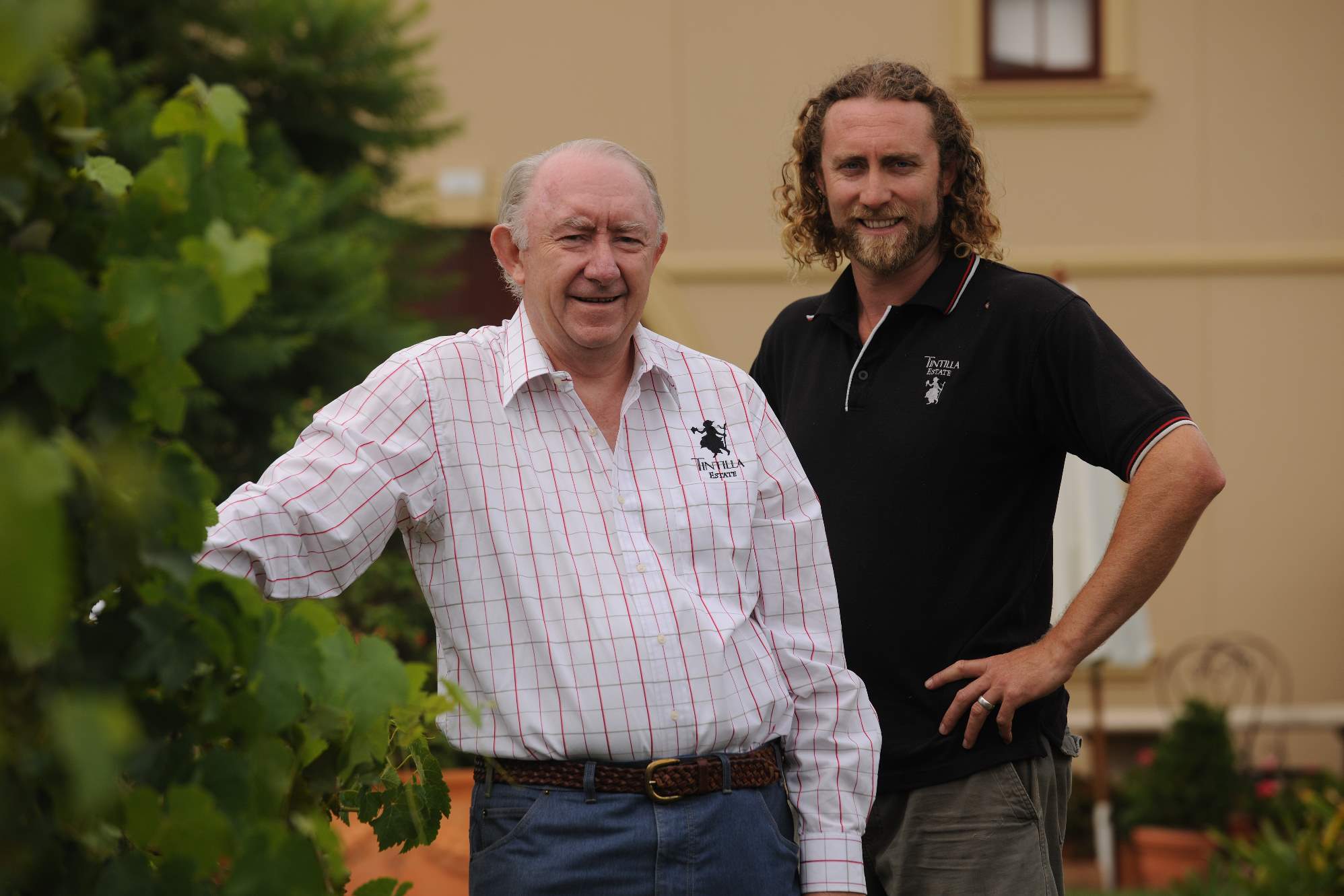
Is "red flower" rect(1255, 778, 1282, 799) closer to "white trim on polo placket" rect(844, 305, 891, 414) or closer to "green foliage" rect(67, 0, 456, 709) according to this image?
"green foliage" rect(67, 0, 456, 709)

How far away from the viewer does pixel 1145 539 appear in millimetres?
2721

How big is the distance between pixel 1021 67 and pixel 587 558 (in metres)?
7.67

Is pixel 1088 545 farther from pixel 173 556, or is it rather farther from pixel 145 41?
pixel 173 556

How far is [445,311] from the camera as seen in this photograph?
29.2 feet

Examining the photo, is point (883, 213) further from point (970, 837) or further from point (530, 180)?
point (970, 837)

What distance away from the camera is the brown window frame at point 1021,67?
916 centimetres

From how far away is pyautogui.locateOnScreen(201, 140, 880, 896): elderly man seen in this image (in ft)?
7.18

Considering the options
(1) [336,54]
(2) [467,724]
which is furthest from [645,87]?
(2) [467,724]

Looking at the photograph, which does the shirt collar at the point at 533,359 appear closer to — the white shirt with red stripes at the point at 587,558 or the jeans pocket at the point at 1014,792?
the white shirt with red stripes at the point at 587,558

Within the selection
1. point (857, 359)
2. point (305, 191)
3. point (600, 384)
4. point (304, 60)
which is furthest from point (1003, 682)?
point (304, 60)

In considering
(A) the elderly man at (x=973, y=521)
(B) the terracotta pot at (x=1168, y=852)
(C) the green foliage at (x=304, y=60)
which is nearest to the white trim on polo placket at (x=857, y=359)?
(A) the elderly man at (x=973, y=521)

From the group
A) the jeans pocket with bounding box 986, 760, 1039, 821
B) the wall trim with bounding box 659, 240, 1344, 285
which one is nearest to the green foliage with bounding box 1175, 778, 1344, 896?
the wall trim with bounding box 659, 240, 1344, 285

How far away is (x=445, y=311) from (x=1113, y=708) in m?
4.49

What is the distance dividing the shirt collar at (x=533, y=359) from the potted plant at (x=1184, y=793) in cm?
590
